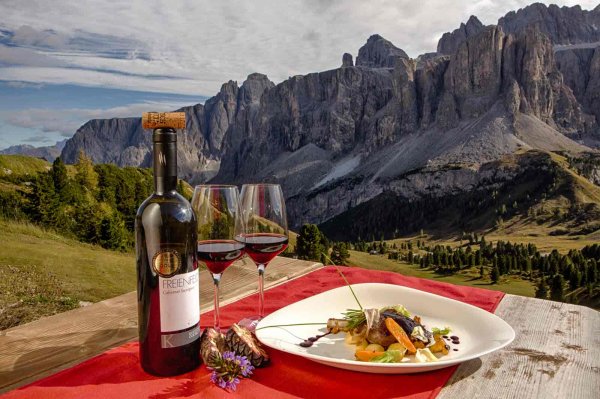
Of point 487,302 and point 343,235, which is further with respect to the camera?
point 343,235

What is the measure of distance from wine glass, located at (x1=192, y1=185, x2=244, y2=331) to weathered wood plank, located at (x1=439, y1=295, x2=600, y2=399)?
4.39 feet

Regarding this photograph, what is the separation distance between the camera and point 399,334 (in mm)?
2355

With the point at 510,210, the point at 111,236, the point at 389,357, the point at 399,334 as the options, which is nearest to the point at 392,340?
the point at 399,334

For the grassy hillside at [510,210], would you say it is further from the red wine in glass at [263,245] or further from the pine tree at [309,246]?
the red wine in glass at [263,245]

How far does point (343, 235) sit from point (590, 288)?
12392 cm

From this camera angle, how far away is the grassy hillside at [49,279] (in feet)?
67.8

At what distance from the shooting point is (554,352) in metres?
2.53

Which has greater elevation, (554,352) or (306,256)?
(554,352)

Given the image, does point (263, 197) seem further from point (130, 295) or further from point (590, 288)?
point (590, 288)

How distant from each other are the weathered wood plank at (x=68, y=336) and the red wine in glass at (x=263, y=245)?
80 centimetres

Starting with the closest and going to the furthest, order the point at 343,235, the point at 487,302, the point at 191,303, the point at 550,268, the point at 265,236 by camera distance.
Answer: the point at 191,303 < the point at 265,236 < the point at 487,302 < the point at 550,268 < the point at 343,235

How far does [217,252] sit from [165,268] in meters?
0.41

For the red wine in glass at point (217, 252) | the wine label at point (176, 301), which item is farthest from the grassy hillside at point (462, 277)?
the wine label at point (176, 301)

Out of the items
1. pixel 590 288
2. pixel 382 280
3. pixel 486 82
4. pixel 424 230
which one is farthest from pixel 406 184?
pixel 382 280
